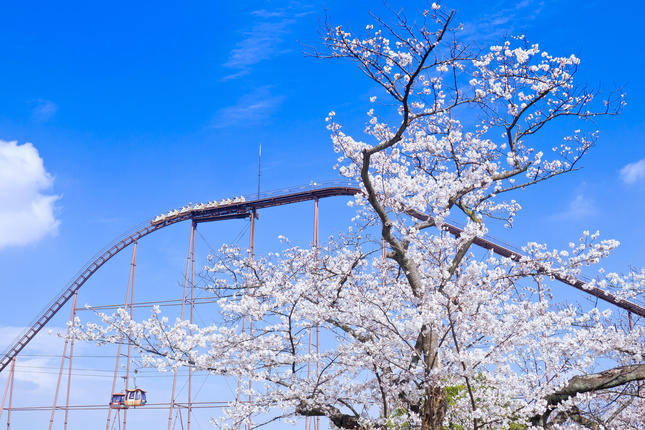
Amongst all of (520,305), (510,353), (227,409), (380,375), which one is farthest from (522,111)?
(227,409)

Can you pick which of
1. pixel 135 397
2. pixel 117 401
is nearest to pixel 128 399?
pixel 135 397

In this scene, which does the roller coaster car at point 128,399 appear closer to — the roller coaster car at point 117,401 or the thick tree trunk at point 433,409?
the roller coaster car at point 117,401

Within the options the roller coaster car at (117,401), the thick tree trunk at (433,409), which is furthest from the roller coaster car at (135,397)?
the thick tree trunk at (433,409)

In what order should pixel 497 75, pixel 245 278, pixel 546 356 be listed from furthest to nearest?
pixel 245 278 → pixel 497 75 → pixel 546 356

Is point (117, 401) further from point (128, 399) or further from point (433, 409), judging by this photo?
point (433, 409)

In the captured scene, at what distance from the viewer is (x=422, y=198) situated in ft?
27.4

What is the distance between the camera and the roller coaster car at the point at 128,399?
20.8 meters

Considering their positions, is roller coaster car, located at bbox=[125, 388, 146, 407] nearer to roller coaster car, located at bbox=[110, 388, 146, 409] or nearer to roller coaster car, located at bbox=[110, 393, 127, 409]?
roller coaster car, located at bbox=[110, 388, 146, 409]

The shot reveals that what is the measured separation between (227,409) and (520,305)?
12.5 feet

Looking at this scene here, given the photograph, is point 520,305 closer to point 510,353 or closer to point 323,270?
point 510,353

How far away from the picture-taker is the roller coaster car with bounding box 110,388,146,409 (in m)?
20.8

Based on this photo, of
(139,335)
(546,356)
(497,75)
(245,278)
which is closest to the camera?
(546,356)

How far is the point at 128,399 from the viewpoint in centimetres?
2095

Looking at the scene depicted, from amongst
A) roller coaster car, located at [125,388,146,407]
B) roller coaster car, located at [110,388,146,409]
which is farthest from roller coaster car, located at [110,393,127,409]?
roller coaster car, located at [125,388,146,407]
